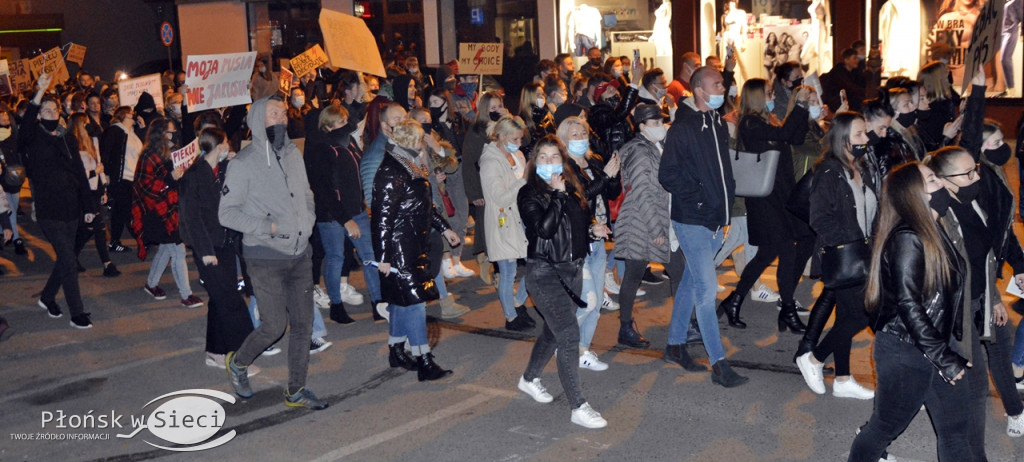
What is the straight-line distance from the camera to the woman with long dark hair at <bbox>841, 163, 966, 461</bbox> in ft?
15.0

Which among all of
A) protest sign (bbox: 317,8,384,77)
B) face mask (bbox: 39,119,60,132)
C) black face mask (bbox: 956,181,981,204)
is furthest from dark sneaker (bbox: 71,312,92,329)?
black face mask (bbox: 956,181,981,204)

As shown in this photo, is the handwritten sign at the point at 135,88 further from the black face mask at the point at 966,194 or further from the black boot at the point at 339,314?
the black face mask at the point at 966,194

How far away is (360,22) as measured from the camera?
11.6m

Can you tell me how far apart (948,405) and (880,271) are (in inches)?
25.7

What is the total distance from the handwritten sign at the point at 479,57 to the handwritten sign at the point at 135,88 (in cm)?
468

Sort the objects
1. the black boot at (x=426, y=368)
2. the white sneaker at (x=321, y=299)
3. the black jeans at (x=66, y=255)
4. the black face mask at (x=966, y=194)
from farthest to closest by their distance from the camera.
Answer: the white sneaker at (x=321, y=299)
the black jeans at (x=66, y=255)
the black boot at (x=426, y=368)
the black face mask at (x=966, y=194)

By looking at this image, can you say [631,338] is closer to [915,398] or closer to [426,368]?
[426,368]

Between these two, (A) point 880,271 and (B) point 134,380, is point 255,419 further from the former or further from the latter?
(A) point 880,271

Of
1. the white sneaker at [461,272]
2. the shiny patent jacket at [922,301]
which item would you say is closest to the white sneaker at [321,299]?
the white sneaker at [461,272]

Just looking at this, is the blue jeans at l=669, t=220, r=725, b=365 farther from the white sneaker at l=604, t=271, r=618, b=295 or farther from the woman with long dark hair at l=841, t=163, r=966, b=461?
the white sneaker at l=604, t=271, r=618, b=295

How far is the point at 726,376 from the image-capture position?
696 centimetres

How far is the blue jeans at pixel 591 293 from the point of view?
7.42m

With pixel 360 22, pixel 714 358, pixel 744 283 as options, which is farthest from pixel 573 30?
pixel 714 358

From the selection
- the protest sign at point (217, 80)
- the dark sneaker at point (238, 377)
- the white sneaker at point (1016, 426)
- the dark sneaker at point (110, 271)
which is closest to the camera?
the white sneaker at point (1016, 426)
